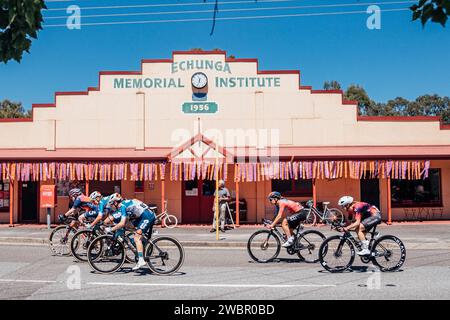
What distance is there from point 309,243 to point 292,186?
10.3 metres

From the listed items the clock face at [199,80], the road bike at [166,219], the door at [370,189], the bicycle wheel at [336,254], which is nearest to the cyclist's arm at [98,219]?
the bicycle wheel at [336,254]

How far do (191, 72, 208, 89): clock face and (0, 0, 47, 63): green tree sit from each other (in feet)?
57.0

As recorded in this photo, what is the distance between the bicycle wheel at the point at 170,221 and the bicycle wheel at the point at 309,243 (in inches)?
364

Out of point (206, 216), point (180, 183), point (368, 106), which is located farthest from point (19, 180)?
point (368, 106)

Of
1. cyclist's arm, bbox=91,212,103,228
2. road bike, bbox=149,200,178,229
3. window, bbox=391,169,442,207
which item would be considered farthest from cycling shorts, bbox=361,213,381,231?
window, bbox=391,169,442,207

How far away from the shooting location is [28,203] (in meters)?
22.2

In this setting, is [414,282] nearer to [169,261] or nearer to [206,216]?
[169,261]

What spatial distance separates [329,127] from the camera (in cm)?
2214

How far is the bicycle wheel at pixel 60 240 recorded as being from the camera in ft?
42.0

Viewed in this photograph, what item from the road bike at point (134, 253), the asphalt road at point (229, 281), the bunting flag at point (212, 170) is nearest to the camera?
the asphalt road at point (229, 281)

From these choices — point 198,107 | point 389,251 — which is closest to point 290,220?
point 389,251

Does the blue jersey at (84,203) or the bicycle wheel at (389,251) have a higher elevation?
the blue jersey at (84,203)

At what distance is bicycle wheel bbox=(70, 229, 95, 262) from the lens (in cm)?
1148

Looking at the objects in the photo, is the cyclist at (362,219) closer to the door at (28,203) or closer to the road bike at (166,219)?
the road bike at (166,219)
